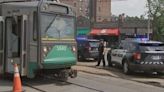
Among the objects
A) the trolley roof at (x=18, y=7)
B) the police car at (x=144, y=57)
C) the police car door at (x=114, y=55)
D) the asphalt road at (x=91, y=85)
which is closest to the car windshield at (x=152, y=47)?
the police car at (x=144, y=57)

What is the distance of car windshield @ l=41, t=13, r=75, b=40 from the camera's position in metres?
15.9

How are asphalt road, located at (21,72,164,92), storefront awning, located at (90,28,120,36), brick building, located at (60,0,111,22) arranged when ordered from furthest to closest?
brick building, located at (60,0,111,22) → storefront awning, located at (90,28,120,36) → asphalt road, located at (21,72,164,92)

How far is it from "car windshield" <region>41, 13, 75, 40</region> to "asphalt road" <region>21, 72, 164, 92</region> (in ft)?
5.76

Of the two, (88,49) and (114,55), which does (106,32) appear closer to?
(88,49)

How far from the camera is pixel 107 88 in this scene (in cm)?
1541

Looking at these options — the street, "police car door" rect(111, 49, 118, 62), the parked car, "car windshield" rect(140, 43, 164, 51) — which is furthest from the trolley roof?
the parked car

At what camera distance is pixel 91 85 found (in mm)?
16094

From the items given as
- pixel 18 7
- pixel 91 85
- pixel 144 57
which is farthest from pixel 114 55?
pixel 18 7

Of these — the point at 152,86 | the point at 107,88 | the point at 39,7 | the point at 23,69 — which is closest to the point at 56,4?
the point at 39,7

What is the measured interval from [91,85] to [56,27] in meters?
2.50

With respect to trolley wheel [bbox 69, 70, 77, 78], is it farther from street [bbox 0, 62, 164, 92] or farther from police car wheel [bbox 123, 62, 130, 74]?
police car wheel [bbox 123, 62, 130, 74]

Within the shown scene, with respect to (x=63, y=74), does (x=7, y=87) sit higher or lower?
lower

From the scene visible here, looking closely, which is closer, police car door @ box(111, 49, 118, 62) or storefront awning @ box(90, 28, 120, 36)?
police car door @ box(111, 49, 118, 62)

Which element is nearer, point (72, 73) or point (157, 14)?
point (72, 73)
